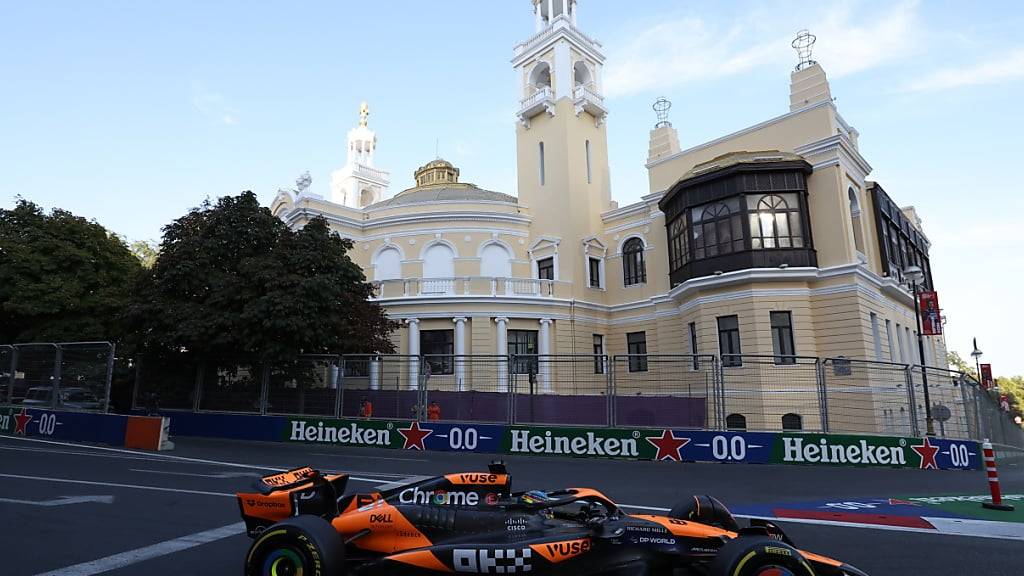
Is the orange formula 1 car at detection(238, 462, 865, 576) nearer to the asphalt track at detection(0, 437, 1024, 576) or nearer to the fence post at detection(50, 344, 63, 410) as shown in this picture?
the asphalt track at detection(0, 437, 1024, 576)

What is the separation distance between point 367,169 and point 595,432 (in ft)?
186

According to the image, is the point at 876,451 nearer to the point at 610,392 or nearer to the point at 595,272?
the point at 610,392

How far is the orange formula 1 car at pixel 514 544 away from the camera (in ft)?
13.6

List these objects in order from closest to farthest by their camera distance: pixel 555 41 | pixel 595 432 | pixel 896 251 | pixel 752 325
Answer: pixel 595 432 < pixel 752 325 < pixel 896 251 < pixel 555 41

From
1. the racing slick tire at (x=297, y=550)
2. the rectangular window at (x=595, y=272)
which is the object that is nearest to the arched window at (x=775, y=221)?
the rectangular window at (x=595, y=272)

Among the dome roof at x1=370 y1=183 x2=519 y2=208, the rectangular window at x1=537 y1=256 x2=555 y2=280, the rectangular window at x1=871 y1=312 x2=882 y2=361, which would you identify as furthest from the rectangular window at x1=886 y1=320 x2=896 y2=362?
the dome roof at x1=370 y1=183 x2=519 y2=208

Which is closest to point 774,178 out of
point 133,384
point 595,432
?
point 595,432

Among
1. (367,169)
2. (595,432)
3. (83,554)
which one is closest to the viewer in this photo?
(83,554)

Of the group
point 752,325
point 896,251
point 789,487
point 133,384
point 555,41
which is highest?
point 555,41

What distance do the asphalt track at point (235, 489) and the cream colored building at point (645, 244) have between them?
14.8 feet

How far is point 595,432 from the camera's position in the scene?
14.1 metres

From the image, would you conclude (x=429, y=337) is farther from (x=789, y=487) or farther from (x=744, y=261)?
(x=789, y=487)

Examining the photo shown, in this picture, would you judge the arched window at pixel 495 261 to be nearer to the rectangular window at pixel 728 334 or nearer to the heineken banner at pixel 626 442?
the rectangular window at pixel 728 334

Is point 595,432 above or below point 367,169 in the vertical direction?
below
